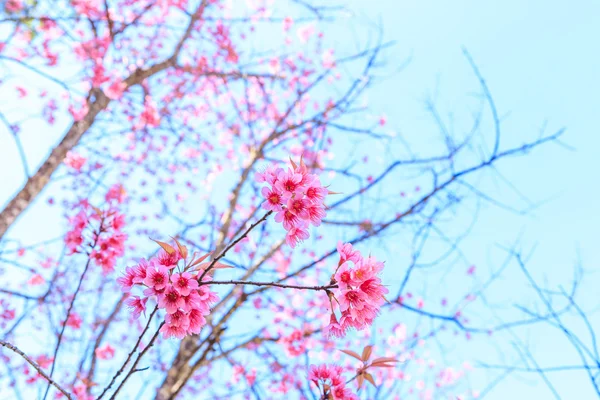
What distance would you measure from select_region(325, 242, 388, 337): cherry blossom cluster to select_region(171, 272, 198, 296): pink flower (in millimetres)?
525

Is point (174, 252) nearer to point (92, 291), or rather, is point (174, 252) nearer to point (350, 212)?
point (350, 212)

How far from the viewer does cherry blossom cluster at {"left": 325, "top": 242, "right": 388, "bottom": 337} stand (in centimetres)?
159

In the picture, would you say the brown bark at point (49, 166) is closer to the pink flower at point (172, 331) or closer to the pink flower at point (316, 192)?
the pink flower at point (172, 331)

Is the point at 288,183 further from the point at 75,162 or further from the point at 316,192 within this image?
the point at 75,162

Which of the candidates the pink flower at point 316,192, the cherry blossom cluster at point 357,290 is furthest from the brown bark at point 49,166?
the cherry blossom cluster at point 357,290

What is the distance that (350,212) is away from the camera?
5.62 meters

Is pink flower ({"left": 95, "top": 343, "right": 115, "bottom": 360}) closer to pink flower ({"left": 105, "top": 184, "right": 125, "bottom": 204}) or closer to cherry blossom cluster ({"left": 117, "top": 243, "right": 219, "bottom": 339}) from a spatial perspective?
pink flower ({"left": 105, "top": 184, "right": 125, "bottom": 204})

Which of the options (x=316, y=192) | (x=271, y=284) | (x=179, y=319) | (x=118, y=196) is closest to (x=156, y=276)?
(x=179, y=319)

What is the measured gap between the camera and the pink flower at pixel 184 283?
1.52 meters

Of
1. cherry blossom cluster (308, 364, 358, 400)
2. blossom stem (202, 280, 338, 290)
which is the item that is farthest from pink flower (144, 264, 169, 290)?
cherry blossom cluster (308, 364, 358, 400)

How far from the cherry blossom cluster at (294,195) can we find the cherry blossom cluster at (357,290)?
0.19m

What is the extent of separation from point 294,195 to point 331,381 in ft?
3.24

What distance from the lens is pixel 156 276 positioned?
5.16ft

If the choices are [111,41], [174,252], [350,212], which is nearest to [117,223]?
[174,252]
